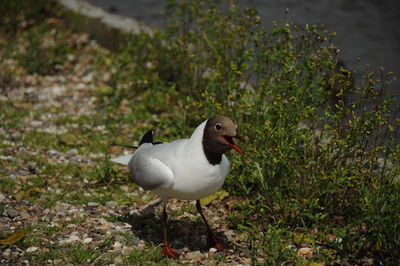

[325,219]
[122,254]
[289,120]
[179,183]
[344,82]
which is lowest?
[122,254]

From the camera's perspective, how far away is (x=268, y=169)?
4.61 m

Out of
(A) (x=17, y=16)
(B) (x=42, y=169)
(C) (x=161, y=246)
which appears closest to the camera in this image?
(C) (x=161, y=246)

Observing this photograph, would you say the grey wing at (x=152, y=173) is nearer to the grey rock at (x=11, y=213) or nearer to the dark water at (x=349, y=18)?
the grey rock at (x=11, y=213)

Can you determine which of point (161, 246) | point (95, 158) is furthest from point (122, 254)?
point (95, 158)

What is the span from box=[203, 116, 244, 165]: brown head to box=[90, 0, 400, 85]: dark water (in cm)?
357

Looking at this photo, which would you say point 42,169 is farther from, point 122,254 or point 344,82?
point 344,82

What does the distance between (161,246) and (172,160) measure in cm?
77

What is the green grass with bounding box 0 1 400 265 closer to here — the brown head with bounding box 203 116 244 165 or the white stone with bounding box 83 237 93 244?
the white stone with bounding box 83 237 93 244

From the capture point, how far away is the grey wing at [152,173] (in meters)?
4.00

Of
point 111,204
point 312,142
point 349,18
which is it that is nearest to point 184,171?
point 111,204

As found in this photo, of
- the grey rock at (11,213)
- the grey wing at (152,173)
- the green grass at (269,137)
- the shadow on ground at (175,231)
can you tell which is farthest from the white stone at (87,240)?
the grey rock at (11,213)

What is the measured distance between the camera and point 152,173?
13.4 ft

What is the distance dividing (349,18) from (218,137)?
5.86 metres

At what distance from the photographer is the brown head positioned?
12.6 feet
